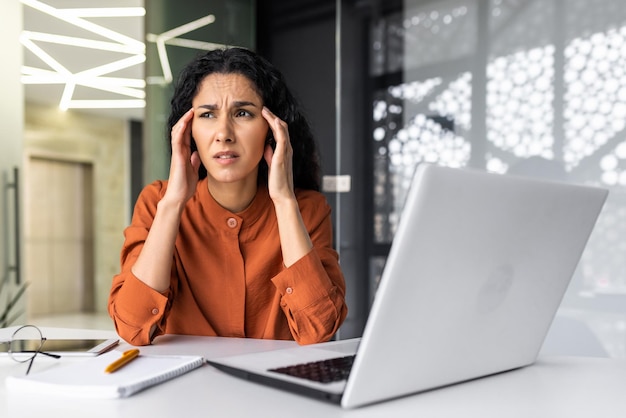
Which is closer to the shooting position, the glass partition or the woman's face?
the woman's face

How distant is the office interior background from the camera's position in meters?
2.99

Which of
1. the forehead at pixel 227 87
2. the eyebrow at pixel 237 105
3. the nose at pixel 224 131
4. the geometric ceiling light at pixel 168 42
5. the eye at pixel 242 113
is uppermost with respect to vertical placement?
the geometric ceiling light at pixel 168 42

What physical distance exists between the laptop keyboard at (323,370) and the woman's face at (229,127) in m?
0.75

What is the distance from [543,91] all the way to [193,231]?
7.30ft

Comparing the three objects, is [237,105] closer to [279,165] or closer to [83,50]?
[279,165]

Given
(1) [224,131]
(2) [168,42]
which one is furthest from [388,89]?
(1) [224,131]

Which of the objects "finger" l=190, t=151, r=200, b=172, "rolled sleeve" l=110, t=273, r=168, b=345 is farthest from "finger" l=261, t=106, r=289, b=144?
"rolled sleeve" l=110, t=273, r=168, b=345

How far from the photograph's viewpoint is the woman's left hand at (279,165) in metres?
1.54

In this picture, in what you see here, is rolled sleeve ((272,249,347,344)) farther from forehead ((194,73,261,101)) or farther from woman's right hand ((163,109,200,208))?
forehead ((194,73,261,101))

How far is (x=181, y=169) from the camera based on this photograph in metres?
1.51

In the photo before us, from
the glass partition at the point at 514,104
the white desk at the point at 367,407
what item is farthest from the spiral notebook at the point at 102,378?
the glass partition at the point at 514,104

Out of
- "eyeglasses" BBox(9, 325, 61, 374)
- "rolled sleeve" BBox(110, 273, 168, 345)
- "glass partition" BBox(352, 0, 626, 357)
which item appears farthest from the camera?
"glass partition" BBox(352, 0, 626, 357)

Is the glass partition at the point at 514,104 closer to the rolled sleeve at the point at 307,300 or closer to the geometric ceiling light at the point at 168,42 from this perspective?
the geometric ceiling light at the point at 168,42

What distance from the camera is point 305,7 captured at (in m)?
3.99
